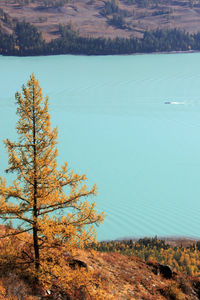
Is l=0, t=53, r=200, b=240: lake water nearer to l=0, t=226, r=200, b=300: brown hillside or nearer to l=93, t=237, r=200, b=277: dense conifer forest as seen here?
l=93, t=237, r=200, b=277: dense conifer forest

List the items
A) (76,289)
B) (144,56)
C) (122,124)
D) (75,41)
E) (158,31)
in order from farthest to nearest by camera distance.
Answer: (158,31) < (75,41) < (144,56) < (122,124) < (76,289)

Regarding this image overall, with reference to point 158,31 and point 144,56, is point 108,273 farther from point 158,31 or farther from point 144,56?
point 158,31

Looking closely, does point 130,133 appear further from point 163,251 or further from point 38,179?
point 38,179

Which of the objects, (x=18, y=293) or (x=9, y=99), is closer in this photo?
(x=18, y=293)

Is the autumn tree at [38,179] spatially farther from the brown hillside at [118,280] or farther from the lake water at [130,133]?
the lake water at [130,133]

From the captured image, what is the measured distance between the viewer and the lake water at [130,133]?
148 feet

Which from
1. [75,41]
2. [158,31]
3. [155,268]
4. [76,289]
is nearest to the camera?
[76,289]

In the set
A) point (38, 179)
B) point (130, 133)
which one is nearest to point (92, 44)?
point (130, 133)

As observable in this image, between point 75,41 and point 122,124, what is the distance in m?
114

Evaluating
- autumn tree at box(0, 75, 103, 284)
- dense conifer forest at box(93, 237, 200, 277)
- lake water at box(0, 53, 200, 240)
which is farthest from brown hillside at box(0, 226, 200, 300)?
lake water at box(0, 53, 200, 240)

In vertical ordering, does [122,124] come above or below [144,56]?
below

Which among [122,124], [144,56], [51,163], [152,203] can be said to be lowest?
[152,203]

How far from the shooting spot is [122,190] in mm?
48812

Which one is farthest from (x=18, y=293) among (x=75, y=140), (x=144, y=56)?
(x=144, y=56)
